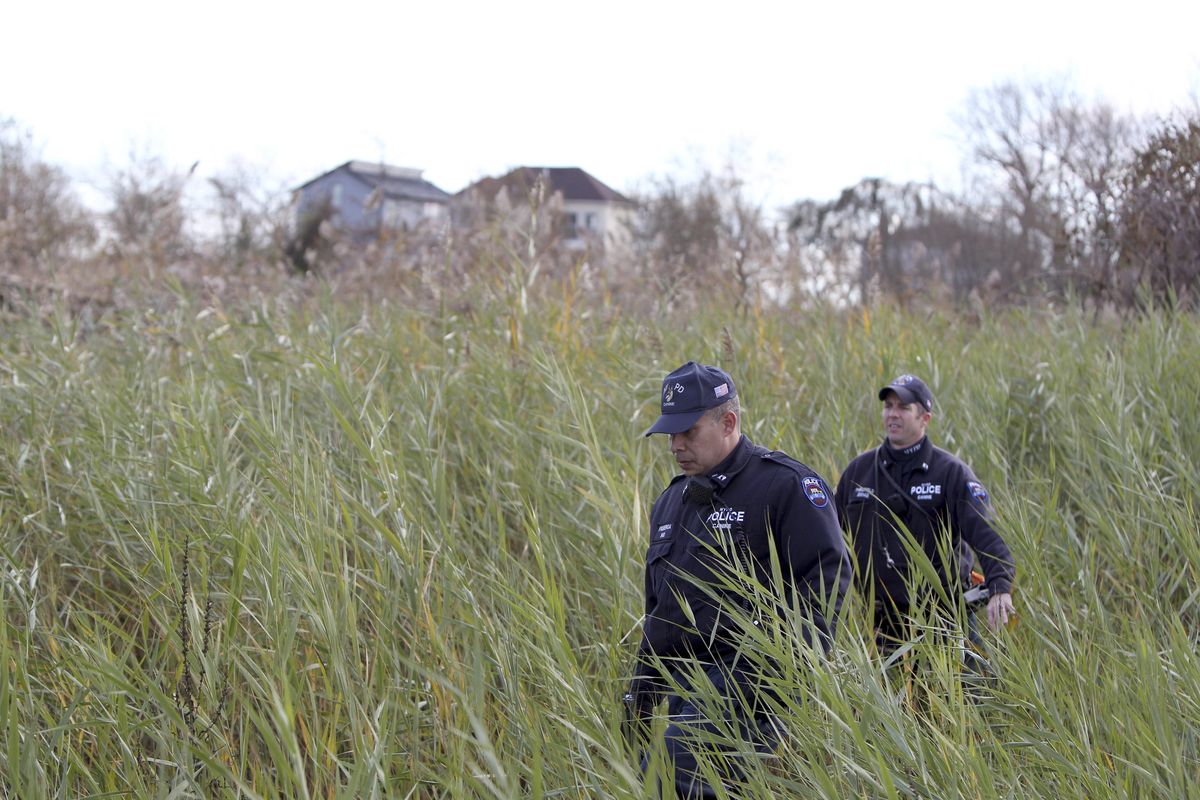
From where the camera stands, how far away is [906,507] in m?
4.95

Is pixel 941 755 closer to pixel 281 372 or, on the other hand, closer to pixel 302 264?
pixel 281 372

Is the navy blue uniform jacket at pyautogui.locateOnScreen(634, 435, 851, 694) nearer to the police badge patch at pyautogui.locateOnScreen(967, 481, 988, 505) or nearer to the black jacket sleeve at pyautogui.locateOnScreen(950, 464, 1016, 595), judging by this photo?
the black jacket sleeve at pyautogui.locateOnScreen(950, 464, 1016, 595)

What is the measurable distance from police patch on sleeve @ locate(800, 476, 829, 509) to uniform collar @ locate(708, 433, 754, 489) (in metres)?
0.21

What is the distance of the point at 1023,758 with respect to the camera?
3.16m

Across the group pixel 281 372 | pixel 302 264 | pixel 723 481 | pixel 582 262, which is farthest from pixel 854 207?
pixel 723 481

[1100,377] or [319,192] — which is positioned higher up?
[319,192]

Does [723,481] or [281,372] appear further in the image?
[281,372]

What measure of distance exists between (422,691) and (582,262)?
4359 mm

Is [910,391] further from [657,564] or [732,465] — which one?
[657,564]

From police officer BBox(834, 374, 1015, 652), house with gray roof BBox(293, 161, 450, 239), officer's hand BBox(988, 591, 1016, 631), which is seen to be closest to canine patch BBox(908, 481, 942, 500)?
police officer BBox(834, 374, 1015, 652)

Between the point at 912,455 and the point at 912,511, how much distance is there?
0.81ft

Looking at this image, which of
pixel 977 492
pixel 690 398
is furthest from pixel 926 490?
pixel 690 398

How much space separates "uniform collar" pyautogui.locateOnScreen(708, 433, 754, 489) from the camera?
12.0 ft

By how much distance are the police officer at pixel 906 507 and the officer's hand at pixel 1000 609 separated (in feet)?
0.65
